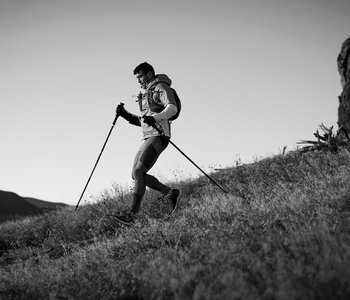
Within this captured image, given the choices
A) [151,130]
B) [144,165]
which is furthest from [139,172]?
[151,130]

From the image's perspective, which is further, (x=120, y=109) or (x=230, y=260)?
(x=120, y=109)

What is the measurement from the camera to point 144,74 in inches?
206

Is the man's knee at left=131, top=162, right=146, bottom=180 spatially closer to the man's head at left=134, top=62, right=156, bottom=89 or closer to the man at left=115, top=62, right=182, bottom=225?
the man at left=115, top=62, right=182, bottom=225

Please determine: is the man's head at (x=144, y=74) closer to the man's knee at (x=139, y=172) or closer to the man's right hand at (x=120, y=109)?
the man's right hand at (x=120, y=109)

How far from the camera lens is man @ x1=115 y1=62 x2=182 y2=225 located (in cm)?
468

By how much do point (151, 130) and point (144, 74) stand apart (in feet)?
3.67

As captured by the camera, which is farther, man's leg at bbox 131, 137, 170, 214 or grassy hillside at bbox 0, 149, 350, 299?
man's leg at bbox 131, 137, 170, 214

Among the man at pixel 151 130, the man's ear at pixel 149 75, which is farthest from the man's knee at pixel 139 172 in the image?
the man's ear at pixel 149 75

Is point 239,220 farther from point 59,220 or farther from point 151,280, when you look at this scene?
point 59,220

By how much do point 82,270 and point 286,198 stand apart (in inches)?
106

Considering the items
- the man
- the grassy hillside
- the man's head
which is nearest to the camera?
the grassy hillside

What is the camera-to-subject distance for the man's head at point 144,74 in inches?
205

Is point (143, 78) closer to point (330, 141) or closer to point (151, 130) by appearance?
point (151, 130)

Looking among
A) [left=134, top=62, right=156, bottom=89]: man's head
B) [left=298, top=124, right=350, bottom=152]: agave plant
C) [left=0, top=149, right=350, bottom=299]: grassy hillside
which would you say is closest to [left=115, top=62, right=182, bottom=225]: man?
[left=134, top=62, right=156, bottom=89]: man's head
